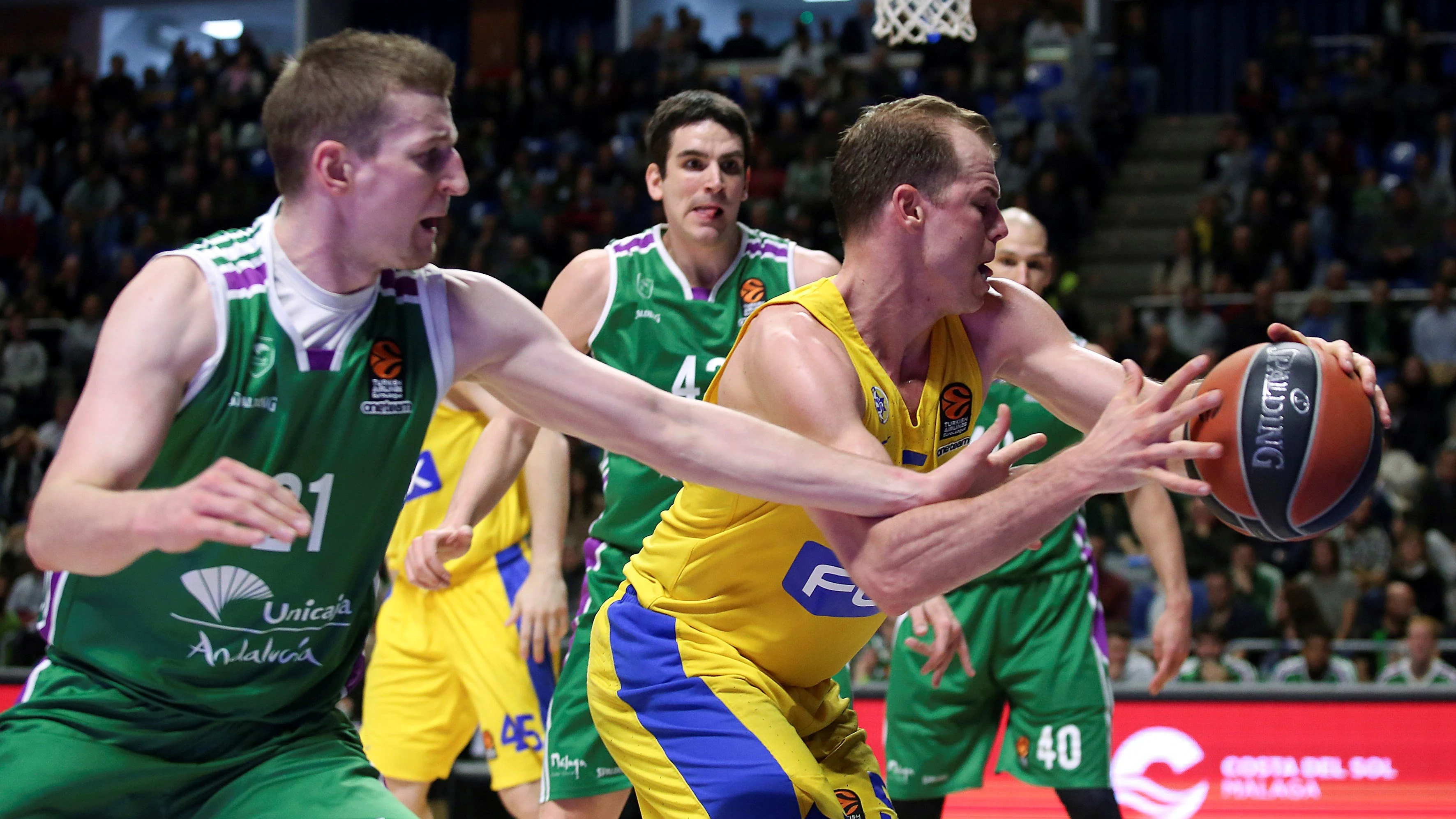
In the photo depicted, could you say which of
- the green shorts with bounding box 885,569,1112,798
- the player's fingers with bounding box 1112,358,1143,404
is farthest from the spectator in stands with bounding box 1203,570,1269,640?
the player's fingers with bounding box 1112,358,1143,404

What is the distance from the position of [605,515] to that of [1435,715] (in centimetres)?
369

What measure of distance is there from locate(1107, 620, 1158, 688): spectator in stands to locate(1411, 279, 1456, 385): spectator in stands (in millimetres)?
3927

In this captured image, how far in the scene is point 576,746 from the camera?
3912 millimetres

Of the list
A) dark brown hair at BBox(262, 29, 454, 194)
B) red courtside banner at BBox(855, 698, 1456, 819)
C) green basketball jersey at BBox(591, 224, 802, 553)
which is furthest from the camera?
red courtside banner at BBox(855, 698, 1456, 819)

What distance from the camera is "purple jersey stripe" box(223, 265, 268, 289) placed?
253 cm

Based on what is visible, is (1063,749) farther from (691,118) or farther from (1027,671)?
(691,118)

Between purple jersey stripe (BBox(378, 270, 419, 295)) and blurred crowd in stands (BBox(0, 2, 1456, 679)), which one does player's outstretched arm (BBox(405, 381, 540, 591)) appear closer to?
purple jersey stripe (BBox(378, 270, 419, 295))

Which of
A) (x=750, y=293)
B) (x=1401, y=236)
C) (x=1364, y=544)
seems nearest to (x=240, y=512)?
(x=750, y=293)

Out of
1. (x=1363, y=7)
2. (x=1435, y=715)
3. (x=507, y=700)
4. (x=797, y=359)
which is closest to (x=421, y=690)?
(x=507, y=700)

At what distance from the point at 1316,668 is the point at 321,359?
6973 mm

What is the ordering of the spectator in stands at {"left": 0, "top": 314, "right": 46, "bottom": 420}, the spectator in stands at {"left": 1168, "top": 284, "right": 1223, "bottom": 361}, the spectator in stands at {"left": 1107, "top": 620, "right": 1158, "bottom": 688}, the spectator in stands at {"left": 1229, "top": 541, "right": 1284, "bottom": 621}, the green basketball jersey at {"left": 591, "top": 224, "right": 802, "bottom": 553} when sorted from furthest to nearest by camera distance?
1. the spectator in stands at {"left": 0, "top": 314, "right": 46, "bottom": 420}
2. the spectator in stands at {"left": 1168, "top": 284, "right": 1223, "bottom": 361}
3. the spectator in stands at {"left": 1229, "top": 541, "right": 1284, "bottom": 621}
4. the spectator in stands at {"left": 1107, "top": 620, "right": 1158, "bottom": 688}
5. the green basketball jersey at {"left": 591, "top": 224, "right": 802, "bottom": 553}

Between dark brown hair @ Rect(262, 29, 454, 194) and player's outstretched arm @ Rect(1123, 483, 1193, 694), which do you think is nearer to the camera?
dark brown hair @ Rect(262, 29, 454, 194)

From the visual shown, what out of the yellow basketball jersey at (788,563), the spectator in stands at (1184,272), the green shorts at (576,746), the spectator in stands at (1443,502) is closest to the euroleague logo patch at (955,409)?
the yellow basketball jersey at (788,563)

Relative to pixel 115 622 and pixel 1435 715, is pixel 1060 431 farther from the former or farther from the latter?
pixel 115 622
